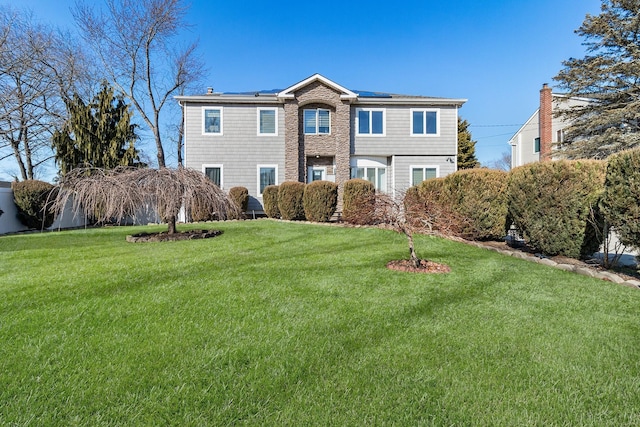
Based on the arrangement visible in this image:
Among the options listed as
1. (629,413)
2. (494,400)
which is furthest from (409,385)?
(629,413)

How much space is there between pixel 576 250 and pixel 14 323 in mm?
7683

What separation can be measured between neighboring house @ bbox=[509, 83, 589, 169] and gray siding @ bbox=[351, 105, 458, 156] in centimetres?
605

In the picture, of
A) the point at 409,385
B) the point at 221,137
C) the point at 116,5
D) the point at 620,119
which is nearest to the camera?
the point at 409,385

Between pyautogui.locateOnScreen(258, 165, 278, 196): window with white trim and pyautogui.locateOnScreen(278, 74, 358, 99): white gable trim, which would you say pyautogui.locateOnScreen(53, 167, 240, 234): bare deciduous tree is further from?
pyautogui.locateOnScreen(278, 74, 358, 99): white gable trim

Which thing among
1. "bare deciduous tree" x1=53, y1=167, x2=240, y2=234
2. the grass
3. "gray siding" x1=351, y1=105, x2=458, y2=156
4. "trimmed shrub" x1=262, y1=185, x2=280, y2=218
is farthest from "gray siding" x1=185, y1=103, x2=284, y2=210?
the grass

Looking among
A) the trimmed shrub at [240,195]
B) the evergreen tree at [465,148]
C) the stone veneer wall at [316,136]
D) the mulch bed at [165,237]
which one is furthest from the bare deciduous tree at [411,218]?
the evergreen tree at [465,148]

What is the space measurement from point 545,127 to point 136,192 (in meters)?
23.8

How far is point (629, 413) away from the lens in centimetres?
183

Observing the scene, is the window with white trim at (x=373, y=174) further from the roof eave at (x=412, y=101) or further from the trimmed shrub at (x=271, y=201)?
the trimmed shrub at (x=271, y=201)

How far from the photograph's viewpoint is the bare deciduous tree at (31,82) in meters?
14.9

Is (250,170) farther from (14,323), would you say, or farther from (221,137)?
(14,323)

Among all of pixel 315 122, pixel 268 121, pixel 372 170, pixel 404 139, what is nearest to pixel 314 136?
pixel 315 122

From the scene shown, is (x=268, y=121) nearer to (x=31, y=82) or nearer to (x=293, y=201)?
(x=293, y=201)

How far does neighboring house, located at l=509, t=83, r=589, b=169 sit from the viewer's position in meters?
19.6
